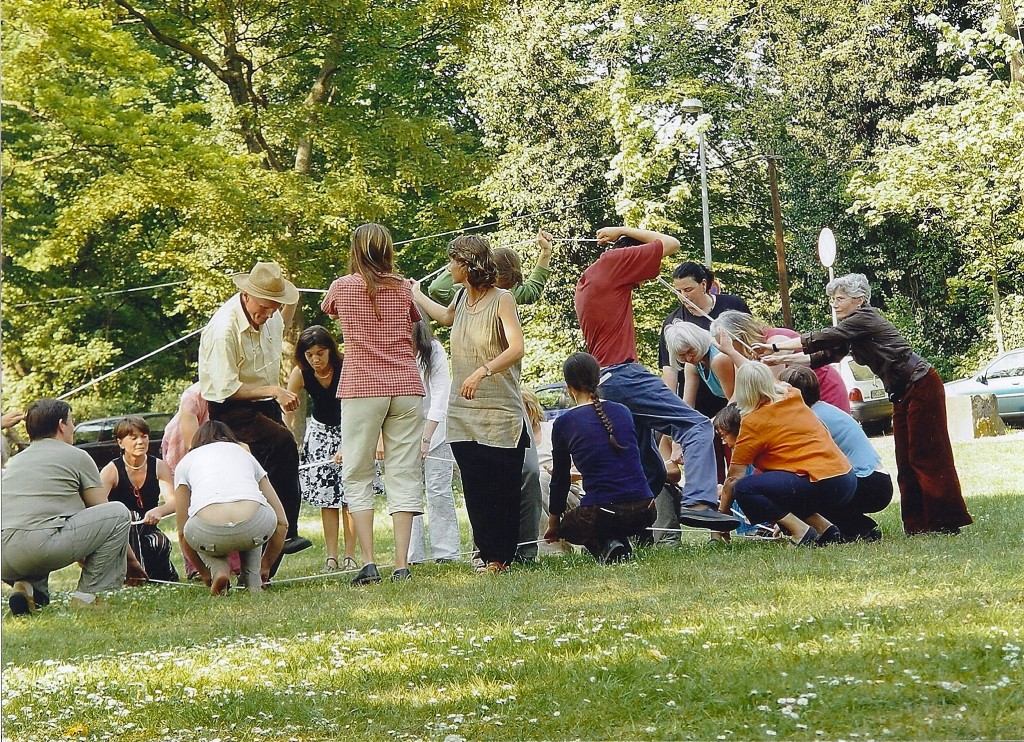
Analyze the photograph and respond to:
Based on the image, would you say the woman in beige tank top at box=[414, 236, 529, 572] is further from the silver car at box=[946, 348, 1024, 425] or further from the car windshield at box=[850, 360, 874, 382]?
the car windshield at box=[850, 360, 874, 382]

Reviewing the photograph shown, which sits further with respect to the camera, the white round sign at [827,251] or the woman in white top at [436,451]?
the white round sign at [827,251]

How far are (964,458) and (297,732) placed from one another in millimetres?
12936

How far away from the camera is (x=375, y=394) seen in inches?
294

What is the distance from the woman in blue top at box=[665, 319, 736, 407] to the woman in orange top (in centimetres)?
52

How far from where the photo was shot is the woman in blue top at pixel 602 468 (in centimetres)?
733

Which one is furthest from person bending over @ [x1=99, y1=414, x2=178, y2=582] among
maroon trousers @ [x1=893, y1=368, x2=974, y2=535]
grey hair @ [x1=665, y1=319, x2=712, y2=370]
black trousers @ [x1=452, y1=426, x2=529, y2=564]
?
maroon trousers @ [x1=893, y1=368, x2=974, y2=535]

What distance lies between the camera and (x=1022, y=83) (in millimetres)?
25594

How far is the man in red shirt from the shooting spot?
7.72m

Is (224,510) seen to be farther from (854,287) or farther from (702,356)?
(854,287)

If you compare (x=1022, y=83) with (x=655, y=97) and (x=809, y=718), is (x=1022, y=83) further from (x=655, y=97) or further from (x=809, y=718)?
(x=809, y=718)

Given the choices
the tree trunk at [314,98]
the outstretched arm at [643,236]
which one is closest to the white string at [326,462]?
the outstretched arm at [643,236]

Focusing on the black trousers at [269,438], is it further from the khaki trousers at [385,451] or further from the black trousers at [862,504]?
the black trousers at [862,504]

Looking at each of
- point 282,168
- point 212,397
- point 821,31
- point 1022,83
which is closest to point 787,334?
point 212,397

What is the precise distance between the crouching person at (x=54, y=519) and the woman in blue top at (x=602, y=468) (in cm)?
279
